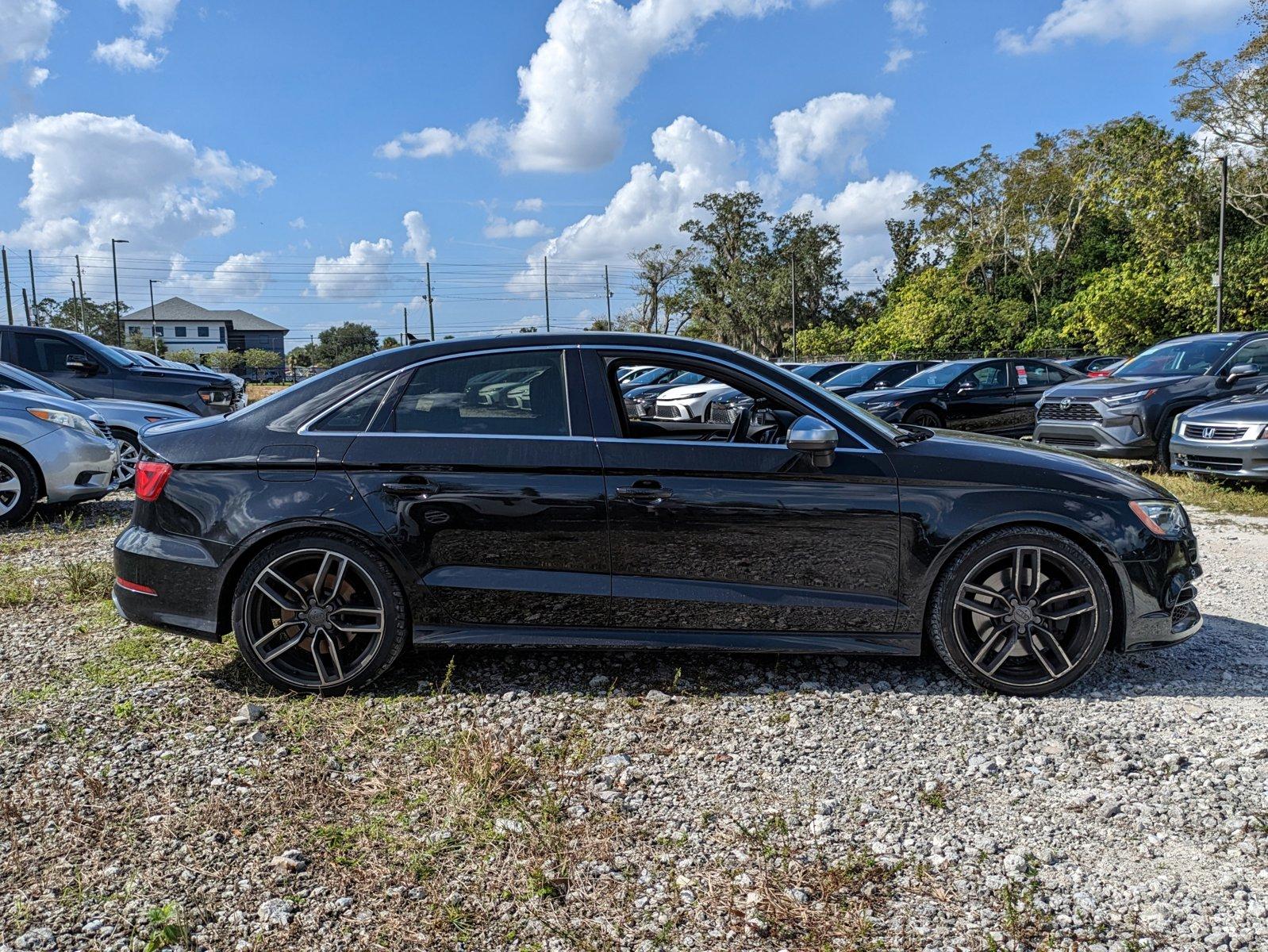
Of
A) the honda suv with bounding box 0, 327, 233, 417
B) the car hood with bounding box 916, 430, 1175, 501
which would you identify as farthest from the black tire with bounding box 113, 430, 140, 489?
the car hood with bounding box 916, 430, 1175, 501

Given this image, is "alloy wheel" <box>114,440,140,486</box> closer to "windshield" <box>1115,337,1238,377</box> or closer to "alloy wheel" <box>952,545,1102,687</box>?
"alloy wheel" <box>952,545,1102,687</box>

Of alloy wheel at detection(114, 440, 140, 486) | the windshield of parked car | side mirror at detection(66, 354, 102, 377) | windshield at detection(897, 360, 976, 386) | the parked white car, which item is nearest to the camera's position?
the parked white car

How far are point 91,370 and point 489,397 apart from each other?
33.7 ft

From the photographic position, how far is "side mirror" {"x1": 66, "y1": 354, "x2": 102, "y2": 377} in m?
11.5

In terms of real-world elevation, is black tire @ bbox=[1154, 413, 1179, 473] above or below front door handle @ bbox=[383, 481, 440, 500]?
below

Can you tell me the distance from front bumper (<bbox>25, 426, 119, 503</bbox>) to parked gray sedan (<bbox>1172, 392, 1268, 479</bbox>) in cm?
1031

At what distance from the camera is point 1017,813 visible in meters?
2.82

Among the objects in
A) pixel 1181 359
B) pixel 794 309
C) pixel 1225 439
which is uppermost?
pixel 794 309

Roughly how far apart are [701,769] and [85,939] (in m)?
1.88

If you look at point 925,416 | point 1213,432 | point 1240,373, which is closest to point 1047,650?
point 1213,432

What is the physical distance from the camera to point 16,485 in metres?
7.45

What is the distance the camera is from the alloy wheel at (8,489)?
7.43m

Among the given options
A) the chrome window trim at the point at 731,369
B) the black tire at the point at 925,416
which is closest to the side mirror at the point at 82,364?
the chrome window trim at the point at 731,369

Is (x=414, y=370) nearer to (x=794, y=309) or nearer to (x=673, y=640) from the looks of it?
(x=673, y=640)
